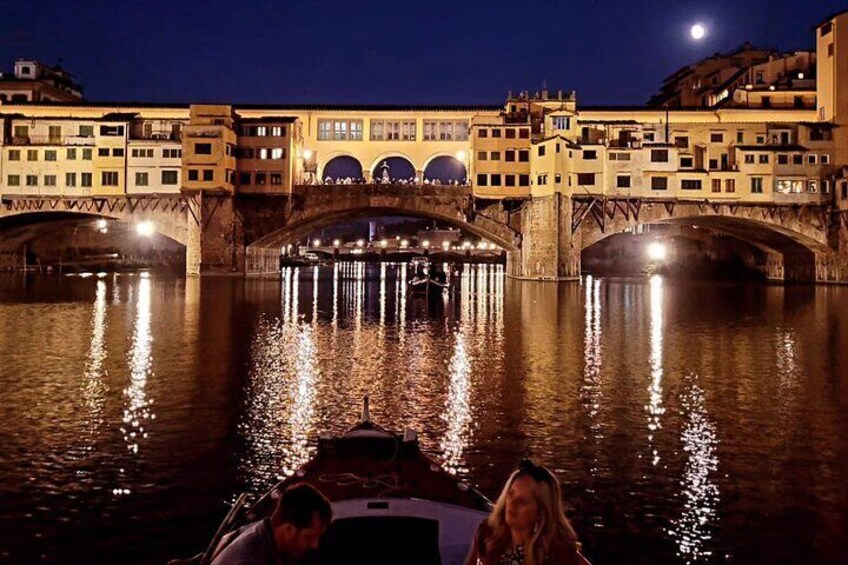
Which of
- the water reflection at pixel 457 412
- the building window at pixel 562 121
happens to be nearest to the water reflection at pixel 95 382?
the water reflection at pixel 457 412

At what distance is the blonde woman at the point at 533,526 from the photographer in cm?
532

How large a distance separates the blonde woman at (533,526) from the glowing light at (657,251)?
99.0 metres

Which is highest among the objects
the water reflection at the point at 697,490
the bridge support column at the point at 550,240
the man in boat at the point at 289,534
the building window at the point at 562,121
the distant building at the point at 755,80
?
the distant building at the point at 755,80

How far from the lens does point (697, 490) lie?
466 inches

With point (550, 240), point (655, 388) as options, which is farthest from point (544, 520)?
point (550, 240)

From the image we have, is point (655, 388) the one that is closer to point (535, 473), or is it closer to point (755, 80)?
point (535, 473)

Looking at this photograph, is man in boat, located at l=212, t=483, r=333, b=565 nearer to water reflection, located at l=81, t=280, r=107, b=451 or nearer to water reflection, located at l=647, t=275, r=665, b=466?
water reflection, located at l=647, t=275, r=665, b=466

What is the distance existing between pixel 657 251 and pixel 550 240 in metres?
37.3

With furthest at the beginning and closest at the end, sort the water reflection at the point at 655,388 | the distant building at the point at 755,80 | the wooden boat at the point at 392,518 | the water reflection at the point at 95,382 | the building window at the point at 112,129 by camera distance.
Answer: the distant building at the point at 755,80
the building window at the point at 112,129
the water reflection at the point at 95,382
the water reflection at the point at 655,388
the wooden boat at the point at 392,518

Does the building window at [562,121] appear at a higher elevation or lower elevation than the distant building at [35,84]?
lower

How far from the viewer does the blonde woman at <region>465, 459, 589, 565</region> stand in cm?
532

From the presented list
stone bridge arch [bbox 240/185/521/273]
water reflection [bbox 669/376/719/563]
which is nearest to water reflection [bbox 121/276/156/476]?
water reflection [bbox 669/376/719/563]

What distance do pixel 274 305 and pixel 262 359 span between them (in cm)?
1899

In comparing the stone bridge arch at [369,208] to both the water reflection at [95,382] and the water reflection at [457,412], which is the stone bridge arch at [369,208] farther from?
the water reflection at [457,412]
